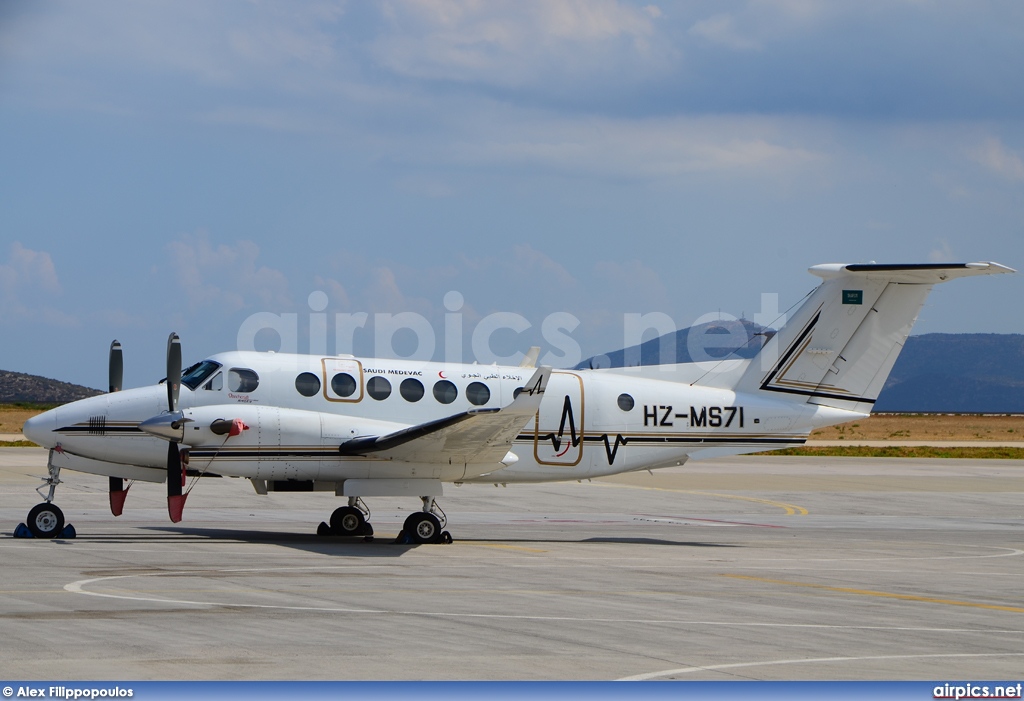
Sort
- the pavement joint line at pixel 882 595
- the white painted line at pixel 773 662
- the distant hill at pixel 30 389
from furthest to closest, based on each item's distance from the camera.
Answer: the distant hill at pixel 30 389, the pavement joint line at pixel 882 595, the white painted line at pixel 773 662

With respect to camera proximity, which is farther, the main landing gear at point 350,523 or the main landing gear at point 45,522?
the main landing gear at point 350,523

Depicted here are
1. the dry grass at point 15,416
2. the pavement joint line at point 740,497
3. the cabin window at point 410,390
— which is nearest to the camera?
the cabin window at point 410,390

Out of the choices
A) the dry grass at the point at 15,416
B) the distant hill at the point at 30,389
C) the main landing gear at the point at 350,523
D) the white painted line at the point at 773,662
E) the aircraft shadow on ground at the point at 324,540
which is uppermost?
A: the distant hill at the point at 30,389

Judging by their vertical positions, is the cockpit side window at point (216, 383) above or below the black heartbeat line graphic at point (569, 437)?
above

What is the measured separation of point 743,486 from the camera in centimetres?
3666

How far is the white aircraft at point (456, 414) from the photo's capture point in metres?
19.2

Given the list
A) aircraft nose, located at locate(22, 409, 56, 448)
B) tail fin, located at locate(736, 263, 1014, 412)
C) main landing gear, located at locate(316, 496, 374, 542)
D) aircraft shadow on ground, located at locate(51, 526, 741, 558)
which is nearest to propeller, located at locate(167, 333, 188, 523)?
aircraft shadow on ground, located at locate(51, 526, 741, 558)

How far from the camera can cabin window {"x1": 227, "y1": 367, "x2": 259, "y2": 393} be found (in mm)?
19672

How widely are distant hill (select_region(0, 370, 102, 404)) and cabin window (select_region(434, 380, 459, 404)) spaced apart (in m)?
145

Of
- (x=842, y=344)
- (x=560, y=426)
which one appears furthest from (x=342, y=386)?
(x=842, y=344)

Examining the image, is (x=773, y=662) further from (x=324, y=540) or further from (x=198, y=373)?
(x=198, y=373)

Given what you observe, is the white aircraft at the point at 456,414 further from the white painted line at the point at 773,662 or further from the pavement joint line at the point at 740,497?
the white painted line at the point at 773,662

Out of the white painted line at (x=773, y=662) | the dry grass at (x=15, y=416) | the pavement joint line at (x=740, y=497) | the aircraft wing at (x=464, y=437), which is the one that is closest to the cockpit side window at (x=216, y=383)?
the aircraft wing at (x=464, y=437)

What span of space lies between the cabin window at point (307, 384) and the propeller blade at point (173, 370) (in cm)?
201
